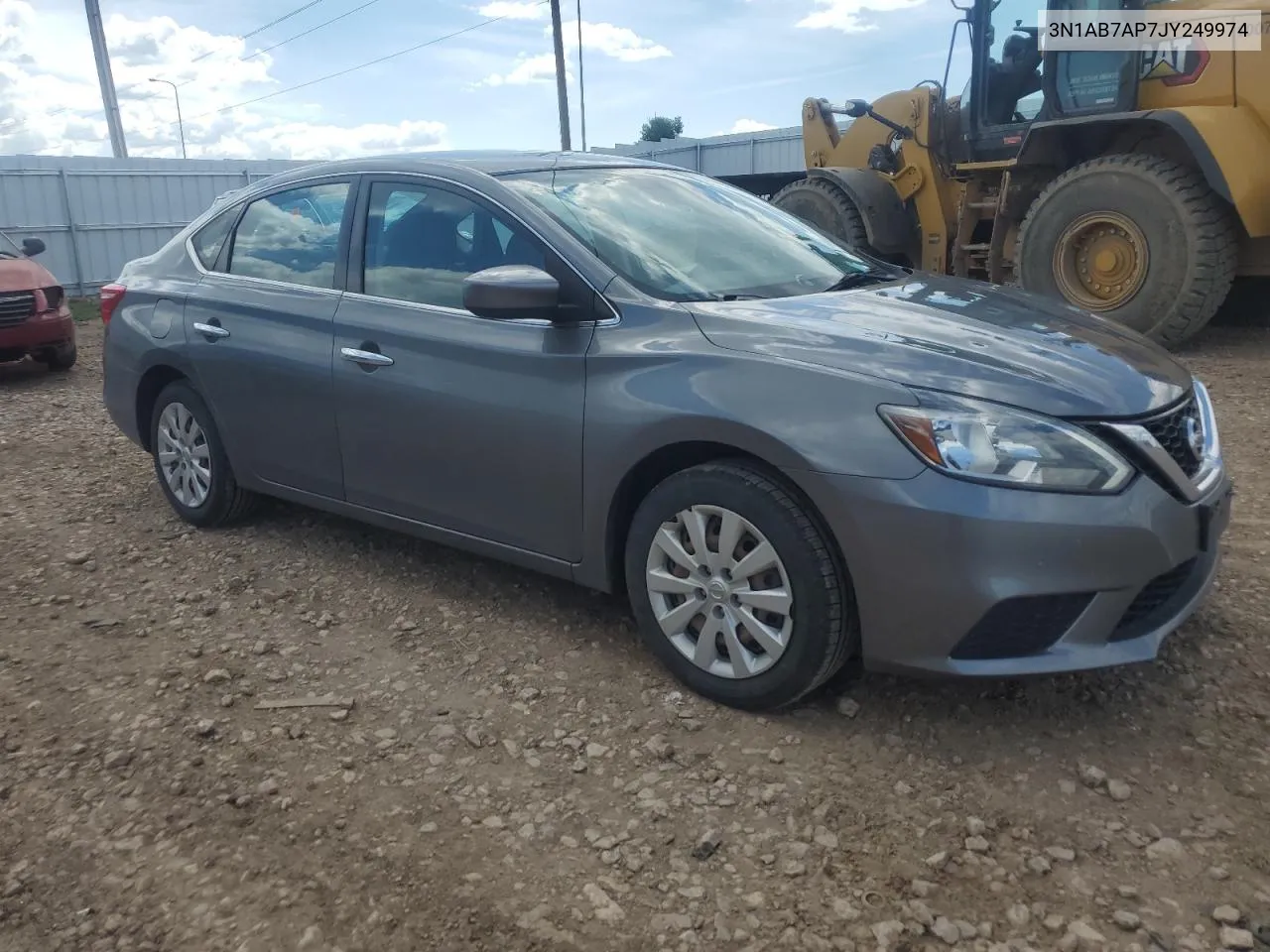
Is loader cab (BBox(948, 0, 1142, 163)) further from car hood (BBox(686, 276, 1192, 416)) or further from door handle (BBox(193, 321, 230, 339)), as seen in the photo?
door handle (BBox(193, 321, 230, 339))

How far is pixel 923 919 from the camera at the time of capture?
2.29 m

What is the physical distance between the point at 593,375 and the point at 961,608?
4.26 feet

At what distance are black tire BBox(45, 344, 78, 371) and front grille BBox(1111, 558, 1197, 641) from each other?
31.9ft

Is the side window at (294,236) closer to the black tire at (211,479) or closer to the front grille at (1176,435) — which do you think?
the black tire at (211,479)

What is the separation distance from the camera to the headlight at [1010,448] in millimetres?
2645

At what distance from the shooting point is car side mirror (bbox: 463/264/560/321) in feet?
10.7

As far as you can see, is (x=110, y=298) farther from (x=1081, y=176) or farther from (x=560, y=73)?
(x=560, y=73)

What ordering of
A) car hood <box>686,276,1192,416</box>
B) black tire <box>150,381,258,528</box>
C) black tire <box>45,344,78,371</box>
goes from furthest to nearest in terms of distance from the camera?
black tire <box>45,344,78,371</box>
black tire <box>150,381,258,528</box>
car hood <box>686,276,1192,416</box>

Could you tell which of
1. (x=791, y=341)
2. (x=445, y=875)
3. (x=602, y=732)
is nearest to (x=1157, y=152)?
(x=791, y=341)

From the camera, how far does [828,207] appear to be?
407 inches

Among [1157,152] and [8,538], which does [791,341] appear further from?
[1157,152]

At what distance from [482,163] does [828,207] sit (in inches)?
274

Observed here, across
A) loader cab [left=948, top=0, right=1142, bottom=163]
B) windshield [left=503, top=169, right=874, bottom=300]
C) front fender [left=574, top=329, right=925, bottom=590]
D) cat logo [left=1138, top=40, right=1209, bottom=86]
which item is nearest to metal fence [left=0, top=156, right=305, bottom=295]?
loader cab [left=948, top=0, right=1142, bottom=163]

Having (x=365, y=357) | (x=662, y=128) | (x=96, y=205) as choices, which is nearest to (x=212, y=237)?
(x=365, y=357)
